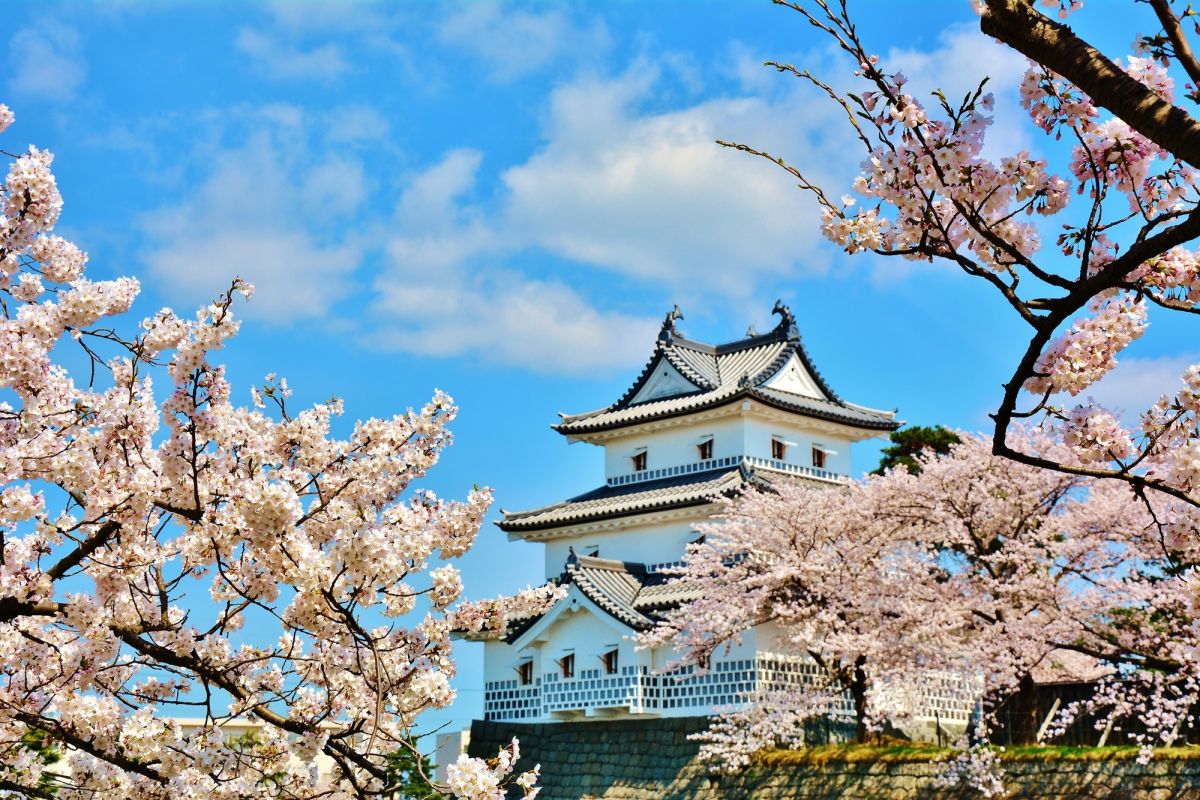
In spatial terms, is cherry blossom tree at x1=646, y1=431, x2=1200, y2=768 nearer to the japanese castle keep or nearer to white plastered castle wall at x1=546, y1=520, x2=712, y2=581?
the japanese castle keep

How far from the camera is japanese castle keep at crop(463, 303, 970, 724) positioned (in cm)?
2427

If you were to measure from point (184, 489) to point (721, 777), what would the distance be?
18.2 meters

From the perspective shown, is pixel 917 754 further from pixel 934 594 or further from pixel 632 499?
pixel 632 499

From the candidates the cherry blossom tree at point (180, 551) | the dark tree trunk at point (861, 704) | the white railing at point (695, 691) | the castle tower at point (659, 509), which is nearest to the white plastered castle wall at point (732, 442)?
the castle tower at point (659, 509)

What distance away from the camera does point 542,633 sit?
2627 centimetres

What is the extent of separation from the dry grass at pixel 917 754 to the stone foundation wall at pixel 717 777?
0.08 metres

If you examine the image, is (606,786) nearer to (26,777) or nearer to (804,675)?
(804,675)

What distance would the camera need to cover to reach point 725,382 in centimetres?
2855

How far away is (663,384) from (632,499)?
330cm

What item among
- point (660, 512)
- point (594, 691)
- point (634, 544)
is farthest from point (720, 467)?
point (594, 691)

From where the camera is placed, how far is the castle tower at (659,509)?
2433cm

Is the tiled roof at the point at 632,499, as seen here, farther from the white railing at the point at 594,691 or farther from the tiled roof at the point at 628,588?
the white railing at the point at 594,691

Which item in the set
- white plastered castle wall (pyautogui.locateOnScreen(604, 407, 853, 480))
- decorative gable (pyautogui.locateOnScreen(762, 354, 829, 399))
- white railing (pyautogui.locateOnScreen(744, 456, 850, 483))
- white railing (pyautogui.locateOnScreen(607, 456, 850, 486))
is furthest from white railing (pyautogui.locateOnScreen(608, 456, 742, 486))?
decorative gable (pyautogui.locateOnScreen(762, 354, 829, 399))

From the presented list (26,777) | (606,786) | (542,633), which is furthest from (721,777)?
(26,777)
